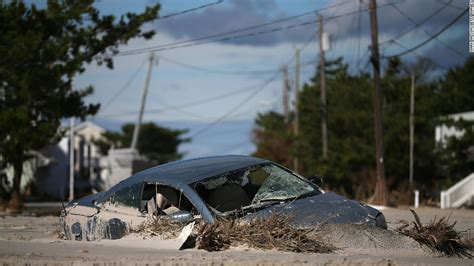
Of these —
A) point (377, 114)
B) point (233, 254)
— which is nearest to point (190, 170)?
point (233, 254)

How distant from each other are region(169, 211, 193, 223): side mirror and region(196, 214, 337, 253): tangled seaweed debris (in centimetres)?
53

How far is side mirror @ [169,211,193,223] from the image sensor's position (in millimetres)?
10227

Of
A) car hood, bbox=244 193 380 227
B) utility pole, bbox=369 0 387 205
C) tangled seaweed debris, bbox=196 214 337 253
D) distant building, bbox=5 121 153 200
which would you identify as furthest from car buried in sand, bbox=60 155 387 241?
distant building, bbox=5 121 153 200

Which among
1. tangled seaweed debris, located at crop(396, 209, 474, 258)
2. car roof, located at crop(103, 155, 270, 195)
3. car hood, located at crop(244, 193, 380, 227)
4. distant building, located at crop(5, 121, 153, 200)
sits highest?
car roof, located at crop(103, 155, 270, 195)

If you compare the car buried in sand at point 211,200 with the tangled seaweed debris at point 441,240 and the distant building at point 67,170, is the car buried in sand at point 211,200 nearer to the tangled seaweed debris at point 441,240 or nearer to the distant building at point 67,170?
the tangled seaweed debris at point 441,240

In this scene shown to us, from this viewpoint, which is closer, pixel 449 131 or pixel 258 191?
pixel 258 191

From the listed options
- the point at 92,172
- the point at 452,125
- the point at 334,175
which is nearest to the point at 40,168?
the point at 92,172

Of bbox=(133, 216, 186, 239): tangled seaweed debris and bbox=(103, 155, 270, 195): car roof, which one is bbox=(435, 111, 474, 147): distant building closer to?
bbox=(103, 155, 270, 195): car roof

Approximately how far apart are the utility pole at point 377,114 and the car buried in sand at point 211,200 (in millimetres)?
19212

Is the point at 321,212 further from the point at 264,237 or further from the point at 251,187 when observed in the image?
the point at 251,187

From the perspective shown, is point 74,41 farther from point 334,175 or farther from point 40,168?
point 40,168

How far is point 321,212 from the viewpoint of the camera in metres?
10.2

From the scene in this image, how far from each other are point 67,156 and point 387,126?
30.0 m

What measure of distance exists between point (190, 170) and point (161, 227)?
139 cm
